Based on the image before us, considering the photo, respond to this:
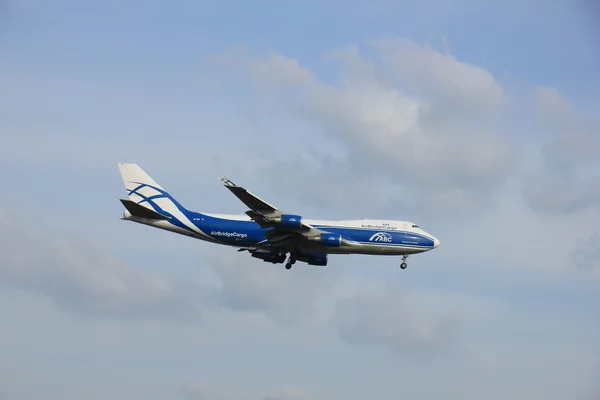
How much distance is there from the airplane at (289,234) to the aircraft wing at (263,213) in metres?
0.15

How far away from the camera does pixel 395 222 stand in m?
83.8

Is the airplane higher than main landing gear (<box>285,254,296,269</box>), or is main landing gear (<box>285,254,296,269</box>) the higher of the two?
the airplane

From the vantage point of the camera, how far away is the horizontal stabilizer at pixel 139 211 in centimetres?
7956

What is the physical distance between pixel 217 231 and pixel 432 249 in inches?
852

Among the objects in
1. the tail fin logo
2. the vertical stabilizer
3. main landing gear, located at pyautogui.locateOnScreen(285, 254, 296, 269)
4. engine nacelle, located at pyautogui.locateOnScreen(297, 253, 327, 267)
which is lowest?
main landing gear, located at pyautogui.locateOnScreen(285, 254, 296, 269)

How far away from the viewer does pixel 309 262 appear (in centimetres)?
8500

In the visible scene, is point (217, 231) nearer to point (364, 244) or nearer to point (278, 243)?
point (278, 243)

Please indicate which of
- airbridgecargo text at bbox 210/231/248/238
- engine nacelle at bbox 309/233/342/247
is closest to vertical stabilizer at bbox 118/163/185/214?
airbridgecargo text at bbox 210/231/248/238

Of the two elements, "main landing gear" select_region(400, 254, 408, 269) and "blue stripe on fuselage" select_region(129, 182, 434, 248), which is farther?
"main landing gear" select_region(400, 254, 408, 269)

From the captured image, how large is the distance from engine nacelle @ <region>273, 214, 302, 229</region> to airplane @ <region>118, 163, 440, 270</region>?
173 cm

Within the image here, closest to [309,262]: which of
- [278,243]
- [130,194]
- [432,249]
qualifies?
[278,243]

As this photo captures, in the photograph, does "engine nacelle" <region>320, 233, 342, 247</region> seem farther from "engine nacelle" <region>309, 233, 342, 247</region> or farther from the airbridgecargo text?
the airbridgecargo text

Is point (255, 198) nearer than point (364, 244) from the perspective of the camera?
Yes

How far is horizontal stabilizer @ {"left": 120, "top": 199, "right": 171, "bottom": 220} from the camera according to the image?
79.6 meters
